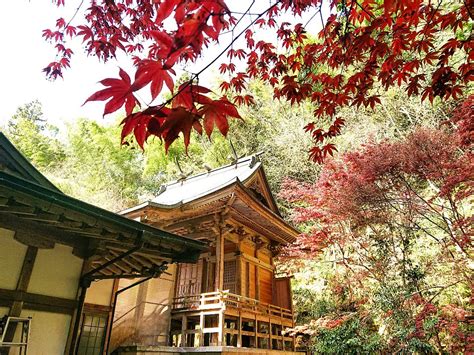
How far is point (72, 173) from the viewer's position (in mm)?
22531

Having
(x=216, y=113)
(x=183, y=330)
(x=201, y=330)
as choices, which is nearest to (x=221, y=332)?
(x=201, y=330)

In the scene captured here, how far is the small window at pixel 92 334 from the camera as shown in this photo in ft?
16.3

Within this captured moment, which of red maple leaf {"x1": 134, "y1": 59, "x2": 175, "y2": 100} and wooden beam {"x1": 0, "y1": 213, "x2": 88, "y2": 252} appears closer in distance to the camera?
red maple leaf {"x1": 134, "y1": 59, "x2": 175, "y2": 100}

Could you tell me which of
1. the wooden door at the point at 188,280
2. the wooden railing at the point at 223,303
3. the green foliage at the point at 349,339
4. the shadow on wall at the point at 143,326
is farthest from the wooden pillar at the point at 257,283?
the shadow on wall at the point at 143,326

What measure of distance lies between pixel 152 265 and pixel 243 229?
4733 millimetres

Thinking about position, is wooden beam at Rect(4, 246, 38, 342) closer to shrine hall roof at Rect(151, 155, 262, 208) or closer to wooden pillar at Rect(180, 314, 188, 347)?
wooden pillar at Rect(180, 314, 188, 347)

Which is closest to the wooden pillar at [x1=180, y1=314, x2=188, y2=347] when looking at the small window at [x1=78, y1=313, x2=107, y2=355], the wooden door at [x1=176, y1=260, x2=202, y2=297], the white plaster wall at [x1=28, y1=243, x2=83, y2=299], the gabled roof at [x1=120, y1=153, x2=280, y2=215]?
the wooden door at [x1=176, y1=260, x2=202, y2=297]

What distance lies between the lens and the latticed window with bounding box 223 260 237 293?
28.6 ft

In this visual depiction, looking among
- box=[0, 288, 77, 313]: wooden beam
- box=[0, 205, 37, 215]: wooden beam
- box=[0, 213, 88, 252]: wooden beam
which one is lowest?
box=[0, 288, 77, 313]: wooden beam

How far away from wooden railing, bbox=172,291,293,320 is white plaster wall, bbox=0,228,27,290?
433cm

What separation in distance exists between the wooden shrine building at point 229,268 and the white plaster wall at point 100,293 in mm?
1999

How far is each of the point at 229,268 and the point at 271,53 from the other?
681cm

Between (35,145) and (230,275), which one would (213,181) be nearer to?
(230,275)

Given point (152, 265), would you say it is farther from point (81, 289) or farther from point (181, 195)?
point (181, 195)
